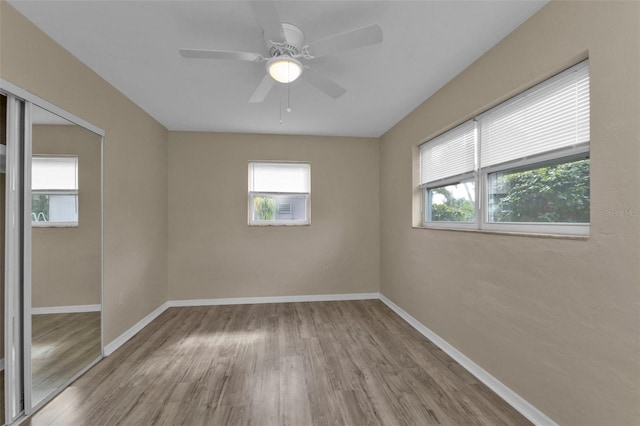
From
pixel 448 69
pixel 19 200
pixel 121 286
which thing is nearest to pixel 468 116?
pixel 448 69

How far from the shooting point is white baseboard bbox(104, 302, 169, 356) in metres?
2.74

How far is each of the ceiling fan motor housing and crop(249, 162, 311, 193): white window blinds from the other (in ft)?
8.58

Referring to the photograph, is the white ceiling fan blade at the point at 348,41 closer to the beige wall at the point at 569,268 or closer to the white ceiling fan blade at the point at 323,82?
the white ceiling fan blade at the point at 323,82

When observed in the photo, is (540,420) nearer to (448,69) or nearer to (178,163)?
(448,69)

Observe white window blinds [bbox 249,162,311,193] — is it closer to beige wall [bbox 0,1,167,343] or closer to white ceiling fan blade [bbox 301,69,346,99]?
beige wall [bbox 0,1,167,343]

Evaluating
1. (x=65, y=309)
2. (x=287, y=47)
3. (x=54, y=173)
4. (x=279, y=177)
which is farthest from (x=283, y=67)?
(x=279, y=177)

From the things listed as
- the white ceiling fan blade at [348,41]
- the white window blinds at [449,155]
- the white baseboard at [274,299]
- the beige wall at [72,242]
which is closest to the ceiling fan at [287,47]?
the white ceiling fan blade at [348,41]

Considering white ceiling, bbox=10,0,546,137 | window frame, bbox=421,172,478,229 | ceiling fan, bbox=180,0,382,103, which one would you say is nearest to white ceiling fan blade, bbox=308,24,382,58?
ceiling fan, bbox=180,0,382,103

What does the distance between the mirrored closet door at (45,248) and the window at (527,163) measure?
3382 millimetres

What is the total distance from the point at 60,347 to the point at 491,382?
334 centimetres

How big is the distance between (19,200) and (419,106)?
12.0 feet

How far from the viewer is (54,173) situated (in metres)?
2.10

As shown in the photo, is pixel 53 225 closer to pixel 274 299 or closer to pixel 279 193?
pixel 279 193

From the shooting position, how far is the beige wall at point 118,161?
1873mm
